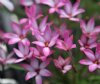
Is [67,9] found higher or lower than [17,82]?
higher

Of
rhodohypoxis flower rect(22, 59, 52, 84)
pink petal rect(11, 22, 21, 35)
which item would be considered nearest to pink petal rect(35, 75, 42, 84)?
rhodohypoxis flower rect(22, 59, 52, 84)

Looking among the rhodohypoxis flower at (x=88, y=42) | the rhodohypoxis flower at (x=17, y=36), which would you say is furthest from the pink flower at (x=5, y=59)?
the rhodohypoxis flower at (x=88, y=42)

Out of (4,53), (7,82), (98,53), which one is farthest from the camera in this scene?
(7,82)

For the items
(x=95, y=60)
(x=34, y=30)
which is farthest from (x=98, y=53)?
(x=34, y=30)

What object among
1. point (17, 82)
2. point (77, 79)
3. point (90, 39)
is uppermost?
point (90, 39)

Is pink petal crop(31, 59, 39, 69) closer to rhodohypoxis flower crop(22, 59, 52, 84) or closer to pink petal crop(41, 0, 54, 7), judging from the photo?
rhodohypoxis flower crop(22, 59, 52, 84)

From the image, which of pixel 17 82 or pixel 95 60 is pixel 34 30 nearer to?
pixel 95 60
